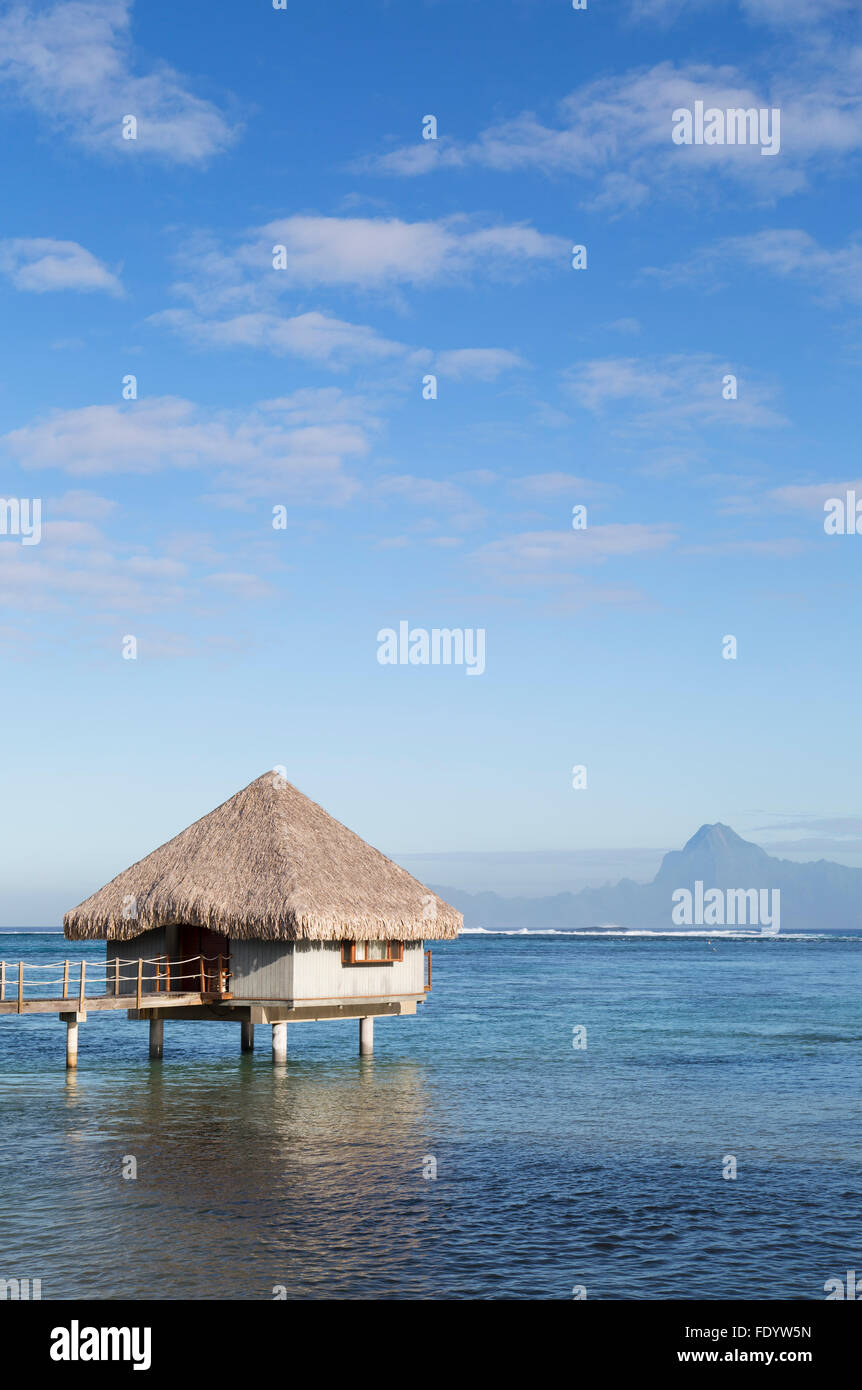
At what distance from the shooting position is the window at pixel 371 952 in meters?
29.9

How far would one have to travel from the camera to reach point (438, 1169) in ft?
65.6

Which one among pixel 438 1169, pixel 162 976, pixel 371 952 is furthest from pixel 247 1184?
pixel 371 952

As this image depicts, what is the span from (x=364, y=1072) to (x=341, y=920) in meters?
6.44

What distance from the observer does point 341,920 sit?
28812 millimetres

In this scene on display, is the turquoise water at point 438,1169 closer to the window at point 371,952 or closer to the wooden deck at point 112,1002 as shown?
the wooden deck at point 112,1002

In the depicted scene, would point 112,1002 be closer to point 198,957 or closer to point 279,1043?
point 198,957

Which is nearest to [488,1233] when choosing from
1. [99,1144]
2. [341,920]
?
[99,1144]

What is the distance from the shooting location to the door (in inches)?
1183

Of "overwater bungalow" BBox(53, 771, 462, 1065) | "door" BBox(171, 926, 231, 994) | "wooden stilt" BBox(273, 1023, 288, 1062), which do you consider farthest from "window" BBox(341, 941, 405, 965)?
"wooden stilt" BBox(273, 1023, 288, 1062)

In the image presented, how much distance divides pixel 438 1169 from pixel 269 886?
405 inches

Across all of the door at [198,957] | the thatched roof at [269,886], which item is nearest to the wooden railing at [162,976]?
the door at [198,957]

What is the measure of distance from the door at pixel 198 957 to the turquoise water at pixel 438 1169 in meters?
2.45
